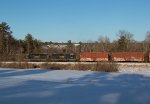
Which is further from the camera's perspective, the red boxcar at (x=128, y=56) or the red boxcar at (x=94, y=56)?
the red boxcar at (x=94, y=56)

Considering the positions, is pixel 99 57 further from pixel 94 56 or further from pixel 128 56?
pixel 128 56

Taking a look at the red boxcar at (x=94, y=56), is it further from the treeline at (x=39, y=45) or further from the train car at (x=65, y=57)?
the treeline at (x=39, y=45)

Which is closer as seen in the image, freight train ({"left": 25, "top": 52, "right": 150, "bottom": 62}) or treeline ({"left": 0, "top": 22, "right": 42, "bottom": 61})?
freight train ({"left": 25, "top": 52, "right": 150, "bottom": 62})

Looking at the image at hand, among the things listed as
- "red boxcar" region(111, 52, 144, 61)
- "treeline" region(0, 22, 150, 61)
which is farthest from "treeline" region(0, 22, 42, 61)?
"red boxcar" region(111, 52, 144, 61)

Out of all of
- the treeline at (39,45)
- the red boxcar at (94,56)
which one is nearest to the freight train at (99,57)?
the red boxcar at (94,56)

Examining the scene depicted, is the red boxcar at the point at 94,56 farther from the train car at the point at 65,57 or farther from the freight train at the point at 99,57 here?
the train car at the point at 65,57

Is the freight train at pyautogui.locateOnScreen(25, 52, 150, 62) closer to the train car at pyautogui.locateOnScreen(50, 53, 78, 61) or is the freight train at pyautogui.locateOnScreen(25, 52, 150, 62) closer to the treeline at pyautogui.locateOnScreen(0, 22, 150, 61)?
the train car at pyautogui.locateOnScreen(50, 53, 78, 61)

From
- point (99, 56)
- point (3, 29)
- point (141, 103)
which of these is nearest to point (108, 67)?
point (141, 103)

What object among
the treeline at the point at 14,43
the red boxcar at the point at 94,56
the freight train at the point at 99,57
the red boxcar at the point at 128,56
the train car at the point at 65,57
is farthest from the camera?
the treeline at the point at 14,43

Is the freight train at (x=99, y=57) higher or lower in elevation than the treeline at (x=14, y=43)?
lower

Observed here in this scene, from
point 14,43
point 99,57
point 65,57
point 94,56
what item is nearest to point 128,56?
point 99,57

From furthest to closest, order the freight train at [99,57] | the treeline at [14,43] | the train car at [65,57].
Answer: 1. the treeline at [14,43]
2. the train car at [65,57]
3. the freight train at [99,57]

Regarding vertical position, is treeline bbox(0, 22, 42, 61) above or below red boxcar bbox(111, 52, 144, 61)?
above

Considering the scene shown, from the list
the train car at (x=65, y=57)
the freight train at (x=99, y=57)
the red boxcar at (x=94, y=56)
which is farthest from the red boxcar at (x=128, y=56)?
the train car at (x=65, y=57)
